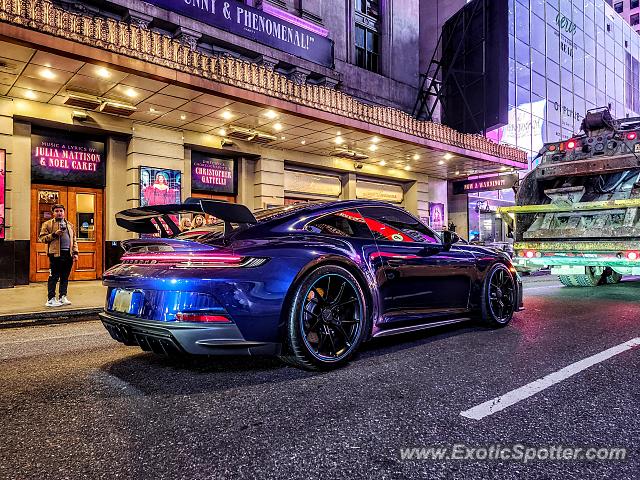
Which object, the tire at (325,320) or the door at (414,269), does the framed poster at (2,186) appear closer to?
the door at (414,269)

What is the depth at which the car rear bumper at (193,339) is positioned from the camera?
9.34ft

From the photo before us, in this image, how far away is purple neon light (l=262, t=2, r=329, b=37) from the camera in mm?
17594

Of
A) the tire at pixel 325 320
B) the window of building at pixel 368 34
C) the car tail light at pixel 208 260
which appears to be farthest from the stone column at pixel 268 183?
the car tail light at pixel 208 260

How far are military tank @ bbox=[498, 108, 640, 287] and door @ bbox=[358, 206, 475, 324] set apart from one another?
3.55 meters

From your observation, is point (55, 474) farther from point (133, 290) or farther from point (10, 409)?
point (133, 290)

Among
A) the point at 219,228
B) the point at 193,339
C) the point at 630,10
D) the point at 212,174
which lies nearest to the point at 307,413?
the point at 193,339

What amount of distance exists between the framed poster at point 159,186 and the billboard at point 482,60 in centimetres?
1723

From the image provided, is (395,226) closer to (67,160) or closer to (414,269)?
(414,269)

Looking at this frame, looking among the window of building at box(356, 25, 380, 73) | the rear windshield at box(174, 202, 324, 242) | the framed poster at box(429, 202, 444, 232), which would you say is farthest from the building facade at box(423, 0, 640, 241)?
the rear windshield at box(174, 202, 324, 242)

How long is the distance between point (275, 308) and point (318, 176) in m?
15.7

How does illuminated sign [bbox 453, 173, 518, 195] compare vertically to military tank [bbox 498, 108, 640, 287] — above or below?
above

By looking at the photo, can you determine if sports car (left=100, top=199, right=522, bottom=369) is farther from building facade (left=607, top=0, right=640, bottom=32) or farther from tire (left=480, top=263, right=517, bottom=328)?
building facade (left=607, top=0, right=640, bottom=32)

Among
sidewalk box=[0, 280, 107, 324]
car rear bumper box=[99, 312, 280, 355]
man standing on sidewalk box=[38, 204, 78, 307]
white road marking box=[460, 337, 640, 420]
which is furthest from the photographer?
man standing on sidewalk box=[38, 204, 78, 307]

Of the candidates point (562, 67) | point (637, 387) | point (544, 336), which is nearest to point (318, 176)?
point (544, 336)
